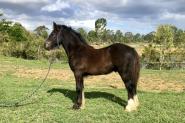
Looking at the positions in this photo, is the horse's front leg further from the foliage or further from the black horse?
the foliage

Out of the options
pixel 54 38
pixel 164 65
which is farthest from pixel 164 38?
pixel 54 38

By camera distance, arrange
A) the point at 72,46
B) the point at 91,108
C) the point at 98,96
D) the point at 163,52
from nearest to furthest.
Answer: the point at 91,108, the point at 72,46, the point at 98,96, the point at 163,52

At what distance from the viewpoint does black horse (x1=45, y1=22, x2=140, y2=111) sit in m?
8.93

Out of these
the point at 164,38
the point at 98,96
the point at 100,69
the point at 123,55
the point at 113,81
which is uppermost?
the point at 123,55

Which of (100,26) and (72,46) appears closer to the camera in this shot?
(72,46)

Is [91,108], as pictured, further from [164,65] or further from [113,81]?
[164,65]

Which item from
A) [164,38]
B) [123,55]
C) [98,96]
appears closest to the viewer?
[123,55]

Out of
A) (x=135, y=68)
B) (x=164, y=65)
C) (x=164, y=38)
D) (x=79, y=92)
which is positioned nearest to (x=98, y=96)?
(x=79, y=92)

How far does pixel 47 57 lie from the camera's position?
31.4m

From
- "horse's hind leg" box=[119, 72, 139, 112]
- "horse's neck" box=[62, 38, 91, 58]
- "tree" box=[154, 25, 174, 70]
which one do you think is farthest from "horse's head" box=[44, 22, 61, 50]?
"tree" box=[154, 25, 174, 70]

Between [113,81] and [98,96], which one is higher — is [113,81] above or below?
below

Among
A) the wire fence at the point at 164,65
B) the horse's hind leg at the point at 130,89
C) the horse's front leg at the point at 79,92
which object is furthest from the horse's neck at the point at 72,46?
the wire fence at the point at 164,65

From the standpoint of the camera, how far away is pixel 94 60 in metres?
9.29

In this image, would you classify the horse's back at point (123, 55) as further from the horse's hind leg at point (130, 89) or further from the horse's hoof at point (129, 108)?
the horse's hoof at point (129, 108)
